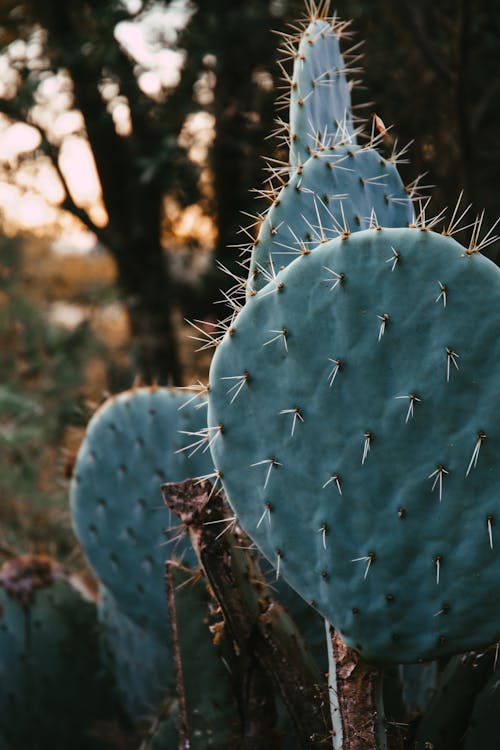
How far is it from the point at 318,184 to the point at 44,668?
1.40m

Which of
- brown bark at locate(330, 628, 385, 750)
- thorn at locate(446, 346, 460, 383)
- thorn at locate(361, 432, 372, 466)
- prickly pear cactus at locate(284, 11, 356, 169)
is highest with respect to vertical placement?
prickly pear cactus at locate(284, 11, 356, 169)

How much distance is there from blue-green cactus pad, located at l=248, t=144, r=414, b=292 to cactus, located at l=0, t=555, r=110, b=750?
1.20 metres

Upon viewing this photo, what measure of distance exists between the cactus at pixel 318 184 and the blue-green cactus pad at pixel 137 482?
0.60 m

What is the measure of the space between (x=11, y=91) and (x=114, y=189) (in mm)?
665

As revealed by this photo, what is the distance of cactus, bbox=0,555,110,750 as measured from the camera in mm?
2180

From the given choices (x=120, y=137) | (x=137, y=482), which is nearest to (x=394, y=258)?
(x=137, y=482)

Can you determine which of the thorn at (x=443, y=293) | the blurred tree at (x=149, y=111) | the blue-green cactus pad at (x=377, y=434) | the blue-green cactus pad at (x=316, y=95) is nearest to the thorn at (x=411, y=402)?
the blue-green cactus pad at (x=377, y=434)

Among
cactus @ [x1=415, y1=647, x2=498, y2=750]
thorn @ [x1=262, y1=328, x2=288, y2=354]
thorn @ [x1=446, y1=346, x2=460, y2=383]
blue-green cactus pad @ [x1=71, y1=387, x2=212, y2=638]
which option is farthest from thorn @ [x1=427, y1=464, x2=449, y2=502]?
blue-green cactus pad @ [x1=71, y1=387, x2=212, y2=638]

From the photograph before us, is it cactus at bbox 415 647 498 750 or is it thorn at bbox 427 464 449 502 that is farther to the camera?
cactus at bbox 415 647 498 750

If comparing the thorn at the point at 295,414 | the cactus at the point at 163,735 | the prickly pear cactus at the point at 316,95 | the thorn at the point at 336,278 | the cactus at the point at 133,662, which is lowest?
the cactus at the point at 133,662

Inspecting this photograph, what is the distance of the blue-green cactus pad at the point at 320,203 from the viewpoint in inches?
55.6

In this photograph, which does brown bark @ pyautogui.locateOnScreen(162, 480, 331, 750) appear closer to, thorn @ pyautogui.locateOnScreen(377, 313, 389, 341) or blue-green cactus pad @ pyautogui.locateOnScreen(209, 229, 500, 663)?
blue-green cactus pad @ pyautogui.locateOnScreen(209, 229, 500, 663)

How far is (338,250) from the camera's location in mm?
1160

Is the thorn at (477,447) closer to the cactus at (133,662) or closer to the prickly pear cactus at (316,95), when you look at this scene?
the prickly pear cactus at (316,95)
